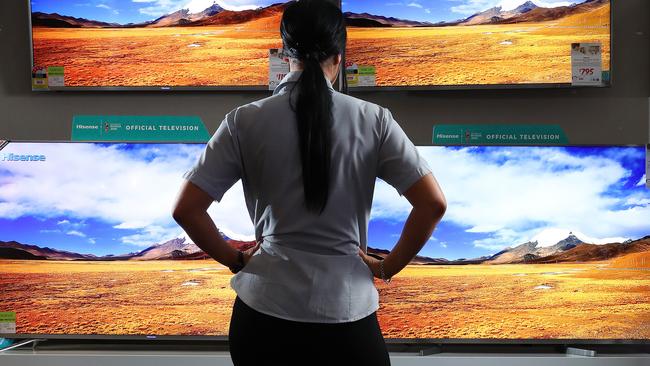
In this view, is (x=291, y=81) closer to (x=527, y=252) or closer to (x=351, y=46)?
(x=351, y=46)

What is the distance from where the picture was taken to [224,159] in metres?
1.90

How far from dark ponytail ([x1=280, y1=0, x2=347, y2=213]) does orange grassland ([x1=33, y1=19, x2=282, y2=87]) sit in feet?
4.23

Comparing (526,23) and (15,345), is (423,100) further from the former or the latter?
(15,345)

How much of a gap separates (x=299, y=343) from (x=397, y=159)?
1.51ft

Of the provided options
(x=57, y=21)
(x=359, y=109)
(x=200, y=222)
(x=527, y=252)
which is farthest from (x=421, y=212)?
(x=57, y=21)

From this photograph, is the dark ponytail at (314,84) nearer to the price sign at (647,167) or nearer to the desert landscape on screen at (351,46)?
the desert landscape on screen at (351,46)

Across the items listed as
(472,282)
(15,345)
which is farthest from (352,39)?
(15,345)

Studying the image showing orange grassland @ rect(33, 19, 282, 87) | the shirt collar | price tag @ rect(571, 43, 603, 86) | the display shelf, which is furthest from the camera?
orange grassland @ rect(33, 19, 282, 87)

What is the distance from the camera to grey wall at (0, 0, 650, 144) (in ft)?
10.7

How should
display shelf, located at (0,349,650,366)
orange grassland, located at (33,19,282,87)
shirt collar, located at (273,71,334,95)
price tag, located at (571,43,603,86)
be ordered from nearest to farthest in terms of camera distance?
shirt collar, located at (273,71,334,95) < display shelf, located at (0,349,650,366) < price tag, located at (571,43,603,86) < orange grassland, located at (33,19,282,87)

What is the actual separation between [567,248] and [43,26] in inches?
83.7

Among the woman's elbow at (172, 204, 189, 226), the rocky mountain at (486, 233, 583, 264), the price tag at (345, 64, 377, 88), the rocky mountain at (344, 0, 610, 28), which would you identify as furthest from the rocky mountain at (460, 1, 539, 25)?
the woman's elbow at (172, 204, 189, 226)

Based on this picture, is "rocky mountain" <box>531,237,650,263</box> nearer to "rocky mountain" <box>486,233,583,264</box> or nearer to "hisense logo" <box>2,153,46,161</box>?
"rocky mountain" <box>486,233,583,264</box>

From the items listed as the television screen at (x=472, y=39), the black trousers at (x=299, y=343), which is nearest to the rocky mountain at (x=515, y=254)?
the television screen at (x=472, y=39)
